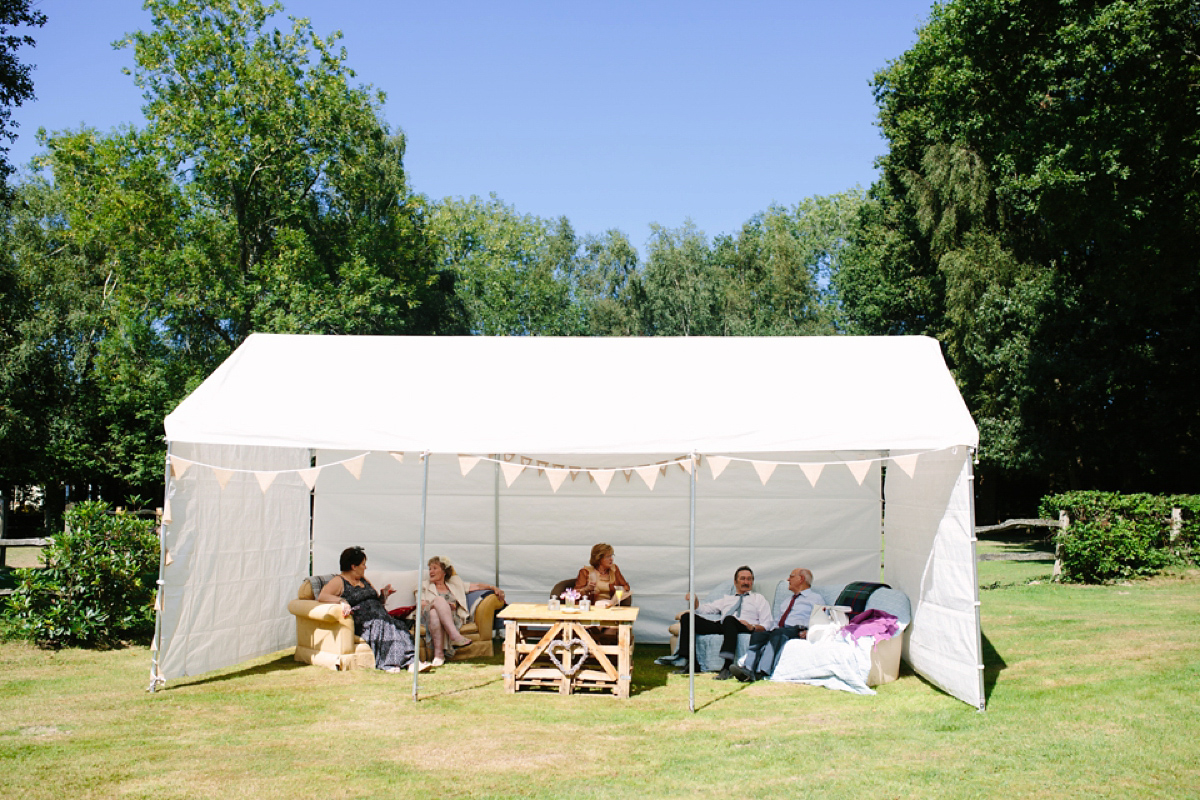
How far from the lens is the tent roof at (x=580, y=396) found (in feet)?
20.2

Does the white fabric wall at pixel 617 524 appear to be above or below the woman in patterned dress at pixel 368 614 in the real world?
above

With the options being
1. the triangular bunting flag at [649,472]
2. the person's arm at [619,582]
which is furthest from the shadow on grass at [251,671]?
the triangular bunting flag at [649,472]

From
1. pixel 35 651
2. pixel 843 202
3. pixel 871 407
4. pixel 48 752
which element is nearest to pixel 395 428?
pixel 48 752

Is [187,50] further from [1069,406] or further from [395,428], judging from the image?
[1069,406]

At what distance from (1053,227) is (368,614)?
10924 mm

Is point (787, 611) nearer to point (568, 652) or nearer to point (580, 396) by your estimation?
point (568, 652)

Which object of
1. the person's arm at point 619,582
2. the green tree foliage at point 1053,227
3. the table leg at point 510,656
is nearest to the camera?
the table leg at point 510,656

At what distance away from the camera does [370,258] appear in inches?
868

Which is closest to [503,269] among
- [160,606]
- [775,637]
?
[775,637]

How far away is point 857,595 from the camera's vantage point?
7215 millimetres

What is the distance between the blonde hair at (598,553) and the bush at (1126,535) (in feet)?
22.2

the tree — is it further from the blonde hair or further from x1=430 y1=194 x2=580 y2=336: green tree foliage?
x1=430 y1=194 x2=580 y2=336: green tree foliage

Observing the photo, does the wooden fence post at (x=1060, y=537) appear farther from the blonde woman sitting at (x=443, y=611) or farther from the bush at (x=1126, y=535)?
the blonde woman sitting at (x=443, y=611)

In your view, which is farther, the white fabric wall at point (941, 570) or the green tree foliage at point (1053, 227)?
the green tree foliage at point (1053, 227)
